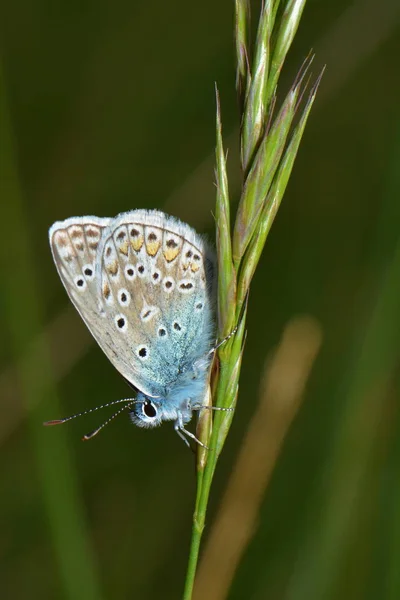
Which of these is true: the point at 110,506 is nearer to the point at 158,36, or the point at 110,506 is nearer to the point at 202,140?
the point at 202,140

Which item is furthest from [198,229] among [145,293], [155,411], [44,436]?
[44,436]

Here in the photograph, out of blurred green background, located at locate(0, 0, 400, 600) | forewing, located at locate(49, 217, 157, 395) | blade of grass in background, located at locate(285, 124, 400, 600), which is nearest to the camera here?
blade of grass in background, located at locate(285, 124, 400, 600)

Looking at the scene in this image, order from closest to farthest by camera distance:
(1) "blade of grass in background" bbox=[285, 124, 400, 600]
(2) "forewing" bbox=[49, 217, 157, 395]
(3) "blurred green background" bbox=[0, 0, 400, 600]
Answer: (1) "blade of grass in background" bbox=[285, 124, 400, 600] < (3) "blurred green background" bbox=[0, 0, 400, 600] < (2) "forewing" bbox=[49, 217, 157, 395]

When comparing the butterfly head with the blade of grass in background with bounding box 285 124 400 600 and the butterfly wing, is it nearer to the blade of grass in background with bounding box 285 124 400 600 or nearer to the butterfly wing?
the butterfly wing

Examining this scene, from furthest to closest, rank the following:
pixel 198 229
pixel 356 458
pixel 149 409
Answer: pixel 198 229, pixel 149 409, pixel 356 458

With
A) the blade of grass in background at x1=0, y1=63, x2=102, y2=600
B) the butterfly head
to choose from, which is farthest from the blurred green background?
the butterfly head

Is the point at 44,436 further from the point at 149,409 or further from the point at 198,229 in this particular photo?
the point at 198,229
